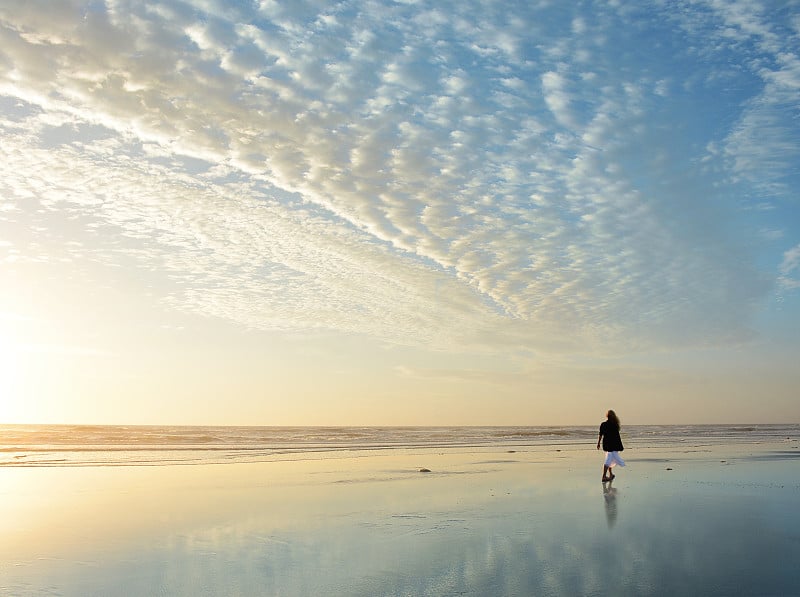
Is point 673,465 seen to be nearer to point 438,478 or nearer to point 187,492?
point 438,478

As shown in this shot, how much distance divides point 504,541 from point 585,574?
2.10 meters

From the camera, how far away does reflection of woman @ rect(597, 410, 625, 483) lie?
59.9 feet

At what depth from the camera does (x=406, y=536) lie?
10.2 metres

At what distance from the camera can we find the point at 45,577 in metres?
8.02

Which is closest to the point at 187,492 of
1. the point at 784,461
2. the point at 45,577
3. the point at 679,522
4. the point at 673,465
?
the point at 45,577

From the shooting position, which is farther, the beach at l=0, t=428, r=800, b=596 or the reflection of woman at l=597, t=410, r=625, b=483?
the reflection of woman at l=597, t=410, r=625, b=483

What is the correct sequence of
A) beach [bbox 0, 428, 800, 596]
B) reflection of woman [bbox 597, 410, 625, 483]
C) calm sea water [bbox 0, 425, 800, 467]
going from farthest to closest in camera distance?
calm sea water [bbox 0, 425, 800, 467], reflection of woman [bbox 597, 410, 625, 483], beach [bbox 0, 428, 800, 596]

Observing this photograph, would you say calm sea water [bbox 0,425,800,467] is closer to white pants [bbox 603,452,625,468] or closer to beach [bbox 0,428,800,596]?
beach [bbox 0,428,800,596]

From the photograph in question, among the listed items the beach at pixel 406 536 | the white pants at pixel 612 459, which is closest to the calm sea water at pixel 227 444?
the beach at pixel 406 536

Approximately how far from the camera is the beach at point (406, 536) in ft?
24.6

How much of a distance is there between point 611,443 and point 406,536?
35.0 feet

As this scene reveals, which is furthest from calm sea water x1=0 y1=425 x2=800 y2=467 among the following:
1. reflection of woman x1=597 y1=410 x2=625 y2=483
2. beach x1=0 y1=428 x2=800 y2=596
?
reflection of woman x1=597 y1=410 x2=625 y2=483

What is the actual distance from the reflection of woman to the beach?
0.55 meters

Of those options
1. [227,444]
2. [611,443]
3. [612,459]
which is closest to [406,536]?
[612,459]
